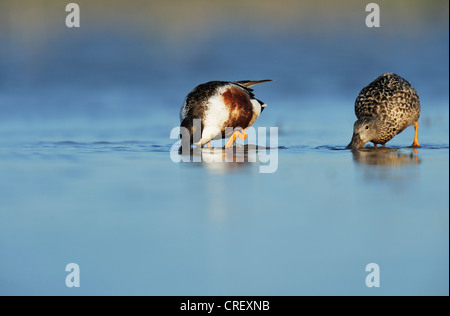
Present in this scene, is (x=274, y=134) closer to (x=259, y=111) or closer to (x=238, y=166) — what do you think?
(x=259, y=111)

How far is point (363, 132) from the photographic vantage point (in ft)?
25.9

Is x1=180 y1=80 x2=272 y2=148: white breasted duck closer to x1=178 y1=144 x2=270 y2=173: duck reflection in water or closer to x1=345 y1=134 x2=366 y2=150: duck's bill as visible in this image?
x1=178 y1=144 x2=270 y2=173: duck reflection in water

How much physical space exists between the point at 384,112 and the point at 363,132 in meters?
0.36

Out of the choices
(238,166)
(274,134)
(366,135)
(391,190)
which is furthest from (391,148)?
(391,190)

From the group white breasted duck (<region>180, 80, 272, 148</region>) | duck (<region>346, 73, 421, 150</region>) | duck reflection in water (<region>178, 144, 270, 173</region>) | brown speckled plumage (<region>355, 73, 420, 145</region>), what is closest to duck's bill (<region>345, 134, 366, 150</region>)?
duck (<region>346, 73, 421, 150</region>)

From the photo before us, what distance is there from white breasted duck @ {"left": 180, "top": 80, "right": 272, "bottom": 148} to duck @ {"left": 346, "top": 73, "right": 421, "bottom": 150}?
128cm

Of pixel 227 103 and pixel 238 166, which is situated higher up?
pixel 227 103

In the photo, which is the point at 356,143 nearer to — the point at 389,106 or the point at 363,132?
the point at 363,132

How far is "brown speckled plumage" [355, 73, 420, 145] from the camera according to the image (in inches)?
316

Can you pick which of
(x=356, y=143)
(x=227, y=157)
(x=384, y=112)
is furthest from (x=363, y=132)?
(x=227, y=157)

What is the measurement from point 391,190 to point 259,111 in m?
3.61

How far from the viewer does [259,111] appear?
8930 millimetres

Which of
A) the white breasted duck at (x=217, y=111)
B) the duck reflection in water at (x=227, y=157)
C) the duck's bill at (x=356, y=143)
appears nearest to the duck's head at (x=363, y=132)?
the duck's bill at (x=356, y=143)

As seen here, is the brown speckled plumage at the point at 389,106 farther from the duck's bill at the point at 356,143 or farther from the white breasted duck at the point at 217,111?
the white breasted duck at the point at 217,111
